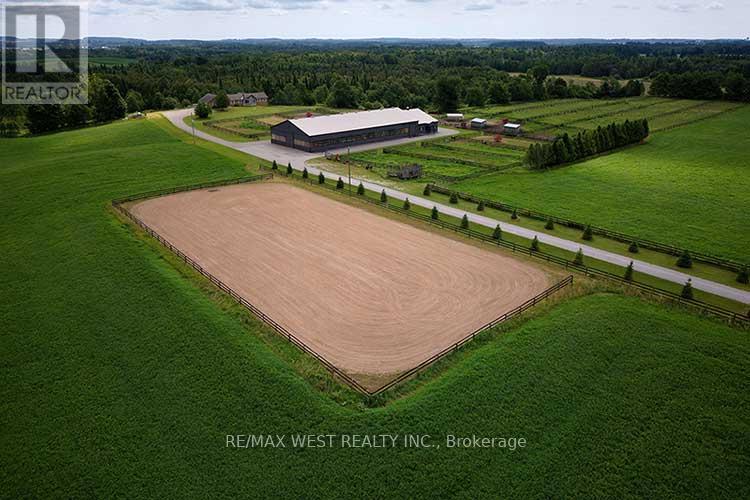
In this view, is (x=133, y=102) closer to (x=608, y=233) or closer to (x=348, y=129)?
(x=348, y=129)

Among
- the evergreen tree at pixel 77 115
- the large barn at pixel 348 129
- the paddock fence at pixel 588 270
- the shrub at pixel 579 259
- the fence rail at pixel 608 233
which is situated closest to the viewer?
the paddock fence at pixel 588 270

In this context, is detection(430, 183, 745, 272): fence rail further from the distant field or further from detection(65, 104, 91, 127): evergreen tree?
detection(65, 104, 91, 127): evergreen tree

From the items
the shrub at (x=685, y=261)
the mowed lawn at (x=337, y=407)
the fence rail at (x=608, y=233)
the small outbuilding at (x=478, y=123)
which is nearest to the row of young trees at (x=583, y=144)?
the fence rail at (x=608, y=233)

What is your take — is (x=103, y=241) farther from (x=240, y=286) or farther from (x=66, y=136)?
(x=66, y=136)

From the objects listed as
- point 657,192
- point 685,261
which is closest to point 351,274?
point 685,261

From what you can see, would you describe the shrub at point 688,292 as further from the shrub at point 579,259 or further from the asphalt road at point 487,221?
the shrub at point 579,259
